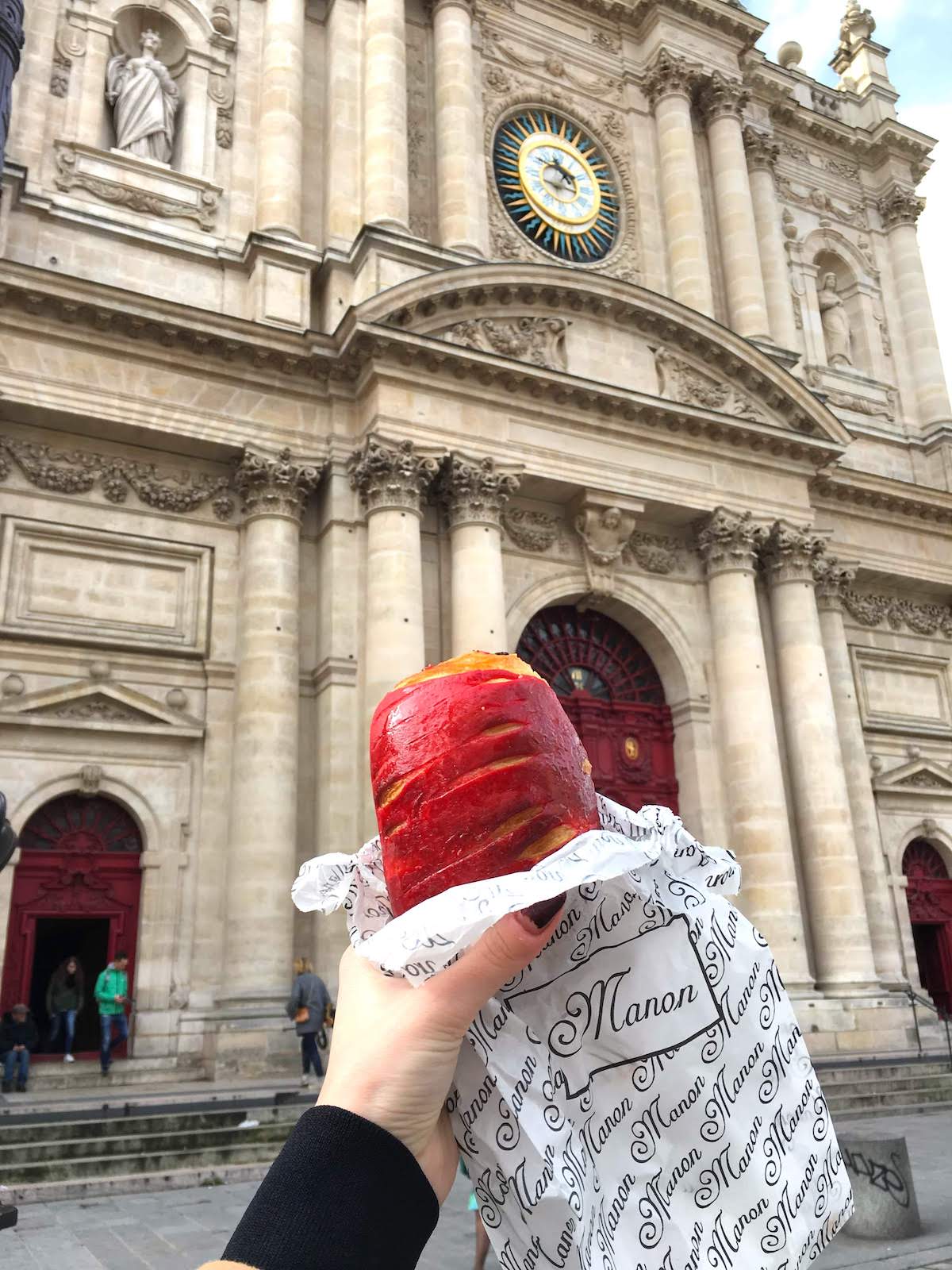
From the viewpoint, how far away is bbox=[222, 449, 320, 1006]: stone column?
12.9m

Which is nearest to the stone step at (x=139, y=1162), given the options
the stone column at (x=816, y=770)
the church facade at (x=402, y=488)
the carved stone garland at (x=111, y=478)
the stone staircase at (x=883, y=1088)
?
the church facade at (x=402, y=488)

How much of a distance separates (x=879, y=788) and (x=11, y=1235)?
16940 mm

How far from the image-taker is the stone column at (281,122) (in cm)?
1667

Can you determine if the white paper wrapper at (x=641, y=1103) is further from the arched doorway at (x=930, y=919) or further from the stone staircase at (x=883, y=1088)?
the arched doorway at (x=930, y=919)

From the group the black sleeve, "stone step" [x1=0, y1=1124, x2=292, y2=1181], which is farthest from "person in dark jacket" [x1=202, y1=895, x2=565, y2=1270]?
"stone step" [x1=0, y1=1124, x2=292, y2=1181]

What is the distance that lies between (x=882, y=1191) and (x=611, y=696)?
11.9m

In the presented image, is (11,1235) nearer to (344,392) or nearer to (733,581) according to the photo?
(344,392)

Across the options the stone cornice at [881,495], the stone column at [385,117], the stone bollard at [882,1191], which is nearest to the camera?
the stone bollard at [882,1191]

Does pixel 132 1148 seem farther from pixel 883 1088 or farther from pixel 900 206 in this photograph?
pixel 900 206

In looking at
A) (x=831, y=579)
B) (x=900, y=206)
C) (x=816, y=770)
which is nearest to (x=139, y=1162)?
(x=816, y=770)

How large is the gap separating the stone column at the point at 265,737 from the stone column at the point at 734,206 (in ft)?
35.8

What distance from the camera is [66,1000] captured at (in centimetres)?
1236

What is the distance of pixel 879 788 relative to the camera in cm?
1948

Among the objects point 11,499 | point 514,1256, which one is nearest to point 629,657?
point 11,499
